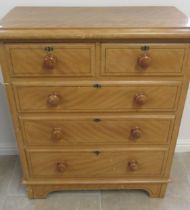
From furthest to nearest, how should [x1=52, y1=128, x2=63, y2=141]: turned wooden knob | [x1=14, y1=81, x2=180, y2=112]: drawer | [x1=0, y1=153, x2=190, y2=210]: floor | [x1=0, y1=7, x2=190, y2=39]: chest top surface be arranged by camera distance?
1. [x1=0, y1=153, x2=190, y2=210]: floor
2. [x1=52, y1=128, x2=63, y2=141]: turned wooden knob
3. [x1=14, y1=81, x2=180, y2=112]: drawer
4. [x1=0, y1=7, x2=190, y2=39]: chest top surface

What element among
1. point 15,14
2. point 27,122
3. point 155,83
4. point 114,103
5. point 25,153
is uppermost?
point 15,14

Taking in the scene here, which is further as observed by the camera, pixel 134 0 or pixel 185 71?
pixel 134 0

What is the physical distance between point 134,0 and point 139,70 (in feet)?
1.60

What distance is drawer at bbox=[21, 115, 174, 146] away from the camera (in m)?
1.16

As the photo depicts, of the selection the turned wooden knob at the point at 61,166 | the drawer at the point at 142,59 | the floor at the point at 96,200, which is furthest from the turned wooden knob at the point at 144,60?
the floor at the point at 96,200

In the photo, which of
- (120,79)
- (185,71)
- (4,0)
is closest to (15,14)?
(4,0)

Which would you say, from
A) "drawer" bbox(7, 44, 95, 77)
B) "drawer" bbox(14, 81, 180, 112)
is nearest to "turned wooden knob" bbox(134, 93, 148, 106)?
"drawer" bbox(14, 81, 180, 112)

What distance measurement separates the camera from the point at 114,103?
112cm

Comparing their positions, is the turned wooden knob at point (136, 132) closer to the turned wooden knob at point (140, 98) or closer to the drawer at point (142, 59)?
the turned wooden knob at point (140, 98)

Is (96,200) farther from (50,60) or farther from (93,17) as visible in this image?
(93,17)

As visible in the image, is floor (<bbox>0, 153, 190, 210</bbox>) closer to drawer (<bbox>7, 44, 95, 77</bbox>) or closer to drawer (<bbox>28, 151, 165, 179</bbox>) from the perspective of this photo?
drawer (<bbox>28, 151, 165, 179</bbox>)

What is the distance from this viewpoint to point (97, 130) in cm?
120

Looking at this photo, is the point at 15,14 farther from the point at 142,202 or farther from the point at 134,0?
the point at 142,202

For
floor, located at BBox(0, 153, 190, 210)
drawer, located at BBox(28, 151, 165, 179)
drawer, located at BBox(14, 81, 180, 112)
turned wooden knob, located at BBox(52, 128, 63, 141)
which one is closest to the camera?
drawer, located at BBox(14, 81, 180, 112)
